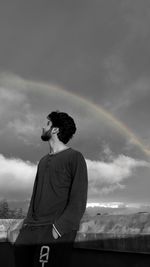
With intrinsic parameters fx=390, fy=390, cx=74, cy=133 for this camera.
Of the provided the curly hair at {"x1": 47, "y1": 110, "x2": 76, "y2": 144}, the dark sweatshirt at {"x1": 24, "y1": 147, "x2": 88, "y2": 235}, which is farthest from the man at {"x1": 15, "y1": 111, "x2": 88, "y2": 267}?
the curly hair at {"x1": 47, "y1": 110, "x2": 76, "y2": 144}

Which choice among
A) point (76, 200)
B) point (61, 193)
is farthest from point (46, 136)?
point (76, 200)

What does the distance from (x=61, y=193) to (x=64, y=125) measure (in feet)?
2.06

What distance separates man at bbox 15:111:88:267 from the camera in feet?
9.27

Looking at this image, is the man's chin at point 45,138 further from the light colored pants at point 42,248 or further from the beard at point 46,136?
the light colored pants at point 42,248

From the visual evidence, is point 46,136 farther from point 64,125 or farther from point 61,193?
point 61,193

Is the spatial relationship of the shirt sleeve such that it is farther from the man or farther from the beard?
the beard

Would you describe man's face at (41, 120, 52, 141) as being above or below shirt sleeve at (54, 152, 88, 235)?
above

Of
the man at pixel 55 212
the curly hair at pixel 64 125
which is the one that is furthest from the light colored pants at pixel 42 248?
the curly hair at pixel 64 125

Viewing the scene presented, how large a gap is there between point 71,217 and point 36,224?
0.28 metres

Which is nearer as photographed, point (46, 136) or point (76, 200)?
point (76, 200)

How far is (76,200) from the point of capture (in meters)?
2.88

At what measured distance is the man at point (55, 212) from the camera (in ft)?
9.27

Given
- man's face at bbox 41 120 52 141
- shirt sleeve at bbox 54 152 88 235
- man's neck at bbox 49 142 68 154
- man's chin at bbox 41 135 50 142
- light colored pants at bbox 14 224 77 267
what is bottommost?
light colored pants at bbox 14 224 77 267

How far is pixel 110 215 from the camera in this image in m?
3.13
